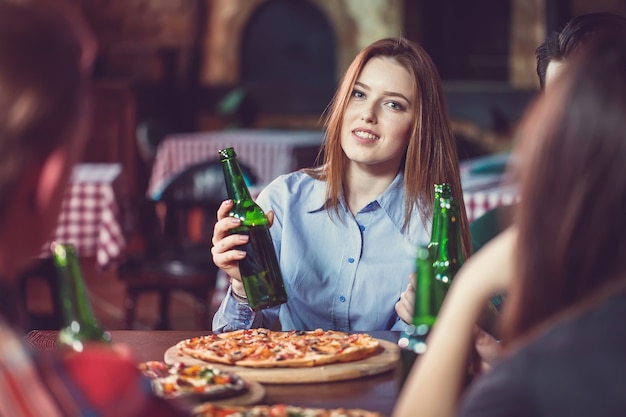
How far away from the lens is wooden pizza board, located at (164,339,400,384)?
1514mm

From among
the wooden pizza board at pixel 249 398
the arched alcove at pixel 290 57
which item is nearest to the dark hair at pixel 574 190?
the wooden pizza board at pixel 249 398

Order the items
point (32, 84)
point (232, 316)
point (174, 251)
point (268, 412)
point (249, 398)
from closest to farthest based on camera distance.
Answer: point (32, 84) → point (268, 412) → point (249, 398) → point (232, 316) → point (174, 251)

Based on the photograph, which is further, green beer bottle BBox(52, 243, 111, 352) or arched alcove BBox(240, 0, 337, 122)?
arched alcove BBox(240, 0, 337, 122)

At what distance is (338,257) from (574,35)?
2.23 feet

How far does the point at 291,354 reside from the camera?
1.60 metres

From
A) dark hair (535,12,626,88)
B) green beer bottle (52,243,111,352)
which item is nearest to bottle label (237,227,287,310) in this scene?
green beer bottle (52,243,111,352)

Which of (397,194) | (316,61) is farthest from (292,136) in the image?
(397,194)

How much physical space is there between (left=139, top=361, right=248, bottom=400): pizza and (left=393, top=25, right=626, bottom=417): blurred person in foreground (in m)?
0.50

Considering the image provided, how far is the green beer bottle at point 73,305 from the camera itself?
1113 millimetres

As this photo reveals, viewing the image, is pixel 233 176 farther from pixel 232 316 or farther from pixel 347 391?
pixel 347 391

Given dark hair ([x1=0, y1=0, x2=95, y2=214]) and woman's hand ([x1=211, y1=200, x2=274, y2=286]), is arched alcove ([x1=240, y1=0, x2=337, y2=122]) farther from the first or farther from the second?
dark hair ([x1=0, y1=0, x2=95, y2=214])

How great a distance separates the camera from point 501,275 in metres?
1.06

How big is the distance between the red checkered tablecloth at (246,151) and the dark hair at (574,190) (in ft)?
17.2

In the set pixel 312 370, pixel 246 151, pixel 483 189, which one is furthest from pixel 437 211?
pixel 246 151
